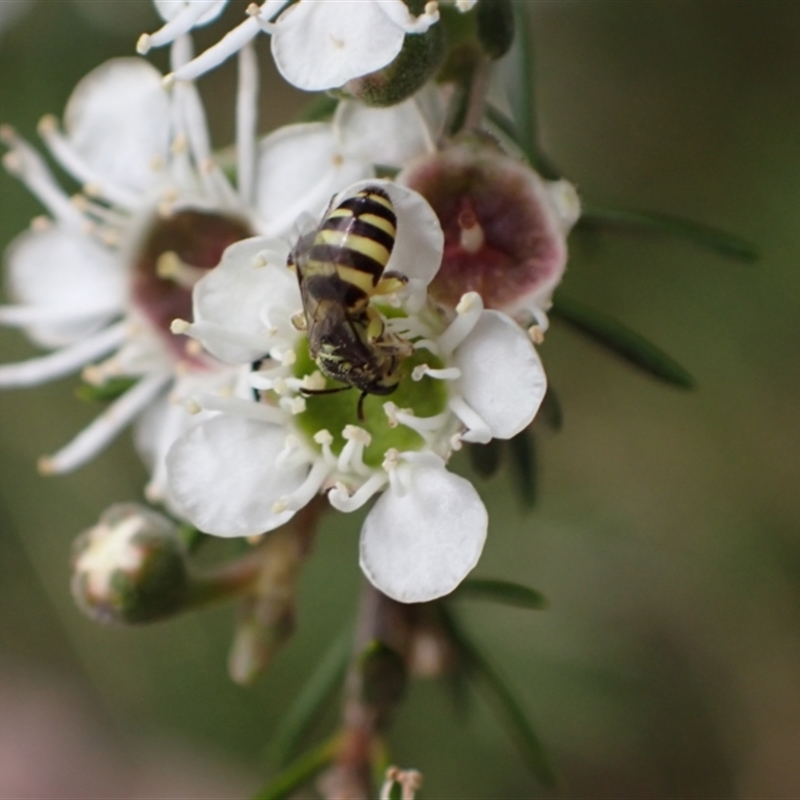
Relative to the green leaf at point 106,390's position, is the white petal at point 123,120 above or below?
above

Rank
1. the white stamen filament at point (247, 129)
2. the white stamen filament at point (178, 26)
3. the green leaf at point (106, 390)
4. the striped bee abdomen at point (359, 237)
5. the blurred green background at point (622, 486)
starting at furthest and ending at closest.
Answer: the blurred green background at point (622, 486), the green leaf at point (106, 390), the white stamen filament at point (247, 129), the white stamen filament at point (178, 26), the striped bee abdomen at point (359, 237)

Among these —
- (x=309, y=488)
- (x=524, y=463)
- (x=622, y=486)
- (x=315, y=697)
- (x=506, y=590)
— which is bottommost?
(x=622, y=486)

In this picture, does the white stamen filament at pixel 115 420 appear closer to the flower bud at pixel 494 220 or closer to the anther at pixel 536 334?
the flower bud at pixel 494 220

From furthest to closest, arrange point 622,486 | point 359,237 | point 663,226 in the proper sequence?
point 622,486 < point 663,226 < point 359,237

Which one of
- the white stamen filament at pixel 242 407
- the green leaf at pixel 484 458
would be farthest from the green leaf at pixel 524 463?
the white stamen filament at pixel 242 407

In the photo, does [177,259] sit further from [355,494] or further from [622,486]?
[622,486]

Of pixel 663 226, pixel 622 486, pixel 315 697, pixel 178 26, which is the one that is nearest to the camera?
pixel 178 26

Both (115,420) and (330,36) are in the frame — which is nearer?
(330,36)

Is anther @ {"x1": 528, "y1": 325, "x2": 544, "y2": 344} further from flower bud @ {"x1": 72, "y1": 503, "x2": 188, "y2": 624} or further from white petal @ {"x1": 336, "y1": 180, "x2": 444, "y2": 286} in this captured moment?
flower bud @ {"x1": 72, "y1": 503, "x2": 188, "y2": 624}

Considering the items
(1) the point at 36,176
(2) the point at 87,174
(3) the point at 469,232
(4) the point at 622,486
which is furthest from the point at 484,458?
(4) the point at 622,486
